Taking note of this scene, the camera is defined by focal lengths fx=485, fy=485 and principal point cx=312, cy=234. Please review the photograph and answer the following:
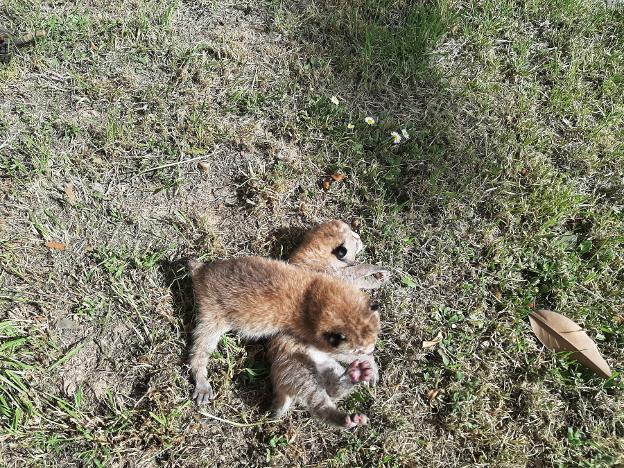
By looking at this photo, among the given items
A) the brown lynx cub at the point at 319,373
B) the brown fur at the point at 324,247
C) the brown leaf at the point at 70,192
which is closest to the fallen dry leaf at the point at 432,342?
the brown lynx cub at the point at 319,373

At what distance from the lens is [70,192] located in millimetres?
3789

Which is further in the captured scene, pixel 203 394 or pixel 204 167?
pixel 204 167

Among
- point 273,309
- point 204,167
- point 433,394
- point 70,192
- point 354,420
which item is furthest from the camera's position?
point 204,167

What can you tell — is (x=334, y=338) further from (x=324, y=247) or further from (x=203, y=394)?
(x=203, y=394)

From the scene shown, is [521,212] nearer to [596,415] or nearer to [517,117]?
[517,117]

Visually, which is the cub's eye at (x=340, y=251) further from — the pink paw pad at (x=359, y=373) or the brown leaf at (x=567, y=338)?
the brown leaf at (x=567, y=338)

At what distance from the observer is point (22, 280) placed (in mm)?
3498

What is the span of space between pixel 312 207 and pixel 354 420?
1720 millimetres

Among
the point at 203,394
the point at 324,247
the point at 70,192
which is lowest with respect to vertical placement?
the point at 203,394

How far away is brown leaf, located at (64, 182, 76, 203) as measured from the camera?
12.4 ft

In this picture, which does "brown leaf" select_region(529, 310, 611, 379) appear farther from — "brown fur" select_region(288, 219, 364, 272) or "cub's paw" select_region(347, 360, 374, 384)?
"brown fur" select_region(288, 219, 364, 272)

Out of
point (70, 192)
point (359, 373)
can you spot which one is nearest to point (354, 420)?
point (359, 373)

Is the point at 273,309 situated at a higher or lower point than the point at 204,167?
lower

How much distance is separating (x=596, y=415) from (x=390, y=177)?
236cm
